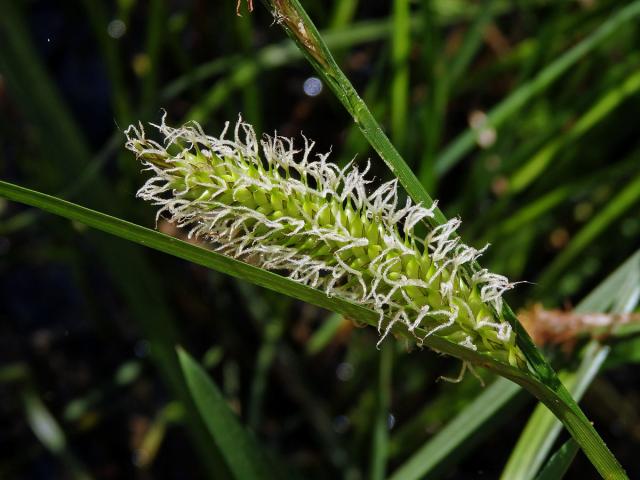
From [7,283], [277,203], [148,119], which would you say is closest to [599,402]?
[148,119]

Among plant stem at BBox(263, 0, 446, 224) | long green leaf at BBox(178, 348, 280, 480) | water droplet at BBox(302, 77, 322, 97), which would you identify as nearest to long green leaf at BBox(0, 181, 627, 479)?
plant stem at BBox(263, 0, 446, 224)

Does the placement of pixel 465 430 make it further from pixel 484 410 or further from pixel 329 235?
pixel 329 235

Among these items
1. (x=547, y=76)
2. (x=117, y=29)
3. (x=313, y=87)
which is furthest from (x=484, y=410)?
(x=117, y=29)

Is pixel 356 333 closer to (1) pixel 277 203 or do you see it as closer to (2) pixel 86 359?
(2) pixel 86 359

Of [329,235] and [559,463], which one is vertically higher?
[329,235]

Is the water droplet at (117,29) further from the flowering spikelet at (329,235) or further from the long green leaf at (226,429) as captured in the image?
the flowering spikelet at (329,235)

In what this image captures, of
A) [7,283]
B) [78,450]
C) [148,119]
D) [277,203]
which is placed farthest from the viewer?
[7,283]

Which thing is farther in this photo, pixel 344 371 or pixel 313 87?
pixel 313 87
